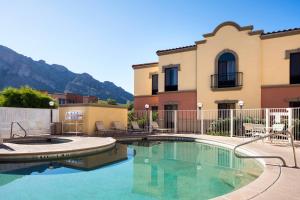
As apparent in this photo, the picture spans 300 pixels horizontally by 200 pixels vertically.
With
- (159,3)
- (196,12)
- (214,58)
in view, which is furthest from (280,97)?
(159,3)

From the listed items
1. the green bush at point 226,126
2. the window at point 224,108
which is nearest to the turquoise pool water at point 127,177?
the green bush at point 226,126

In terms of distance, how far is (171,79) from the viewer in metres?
24.5

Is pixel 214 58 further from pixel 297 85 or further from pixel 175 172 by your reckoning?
pixel 175 172

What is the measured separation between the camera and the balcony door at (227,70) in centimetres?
2108

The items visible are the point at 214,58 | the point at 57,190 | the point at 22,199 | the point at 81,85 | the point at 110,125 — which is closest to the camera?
the point at 22,199


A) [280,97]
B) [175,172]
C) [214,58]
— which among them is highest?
[214,58]

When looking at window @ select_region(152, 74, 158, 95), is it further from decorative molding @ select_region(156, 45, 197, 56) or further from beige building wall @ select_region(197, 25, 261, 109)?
beige building wall @ select_region(197, 25, 261, 109)

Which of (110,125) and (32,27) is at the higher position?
(32,27)

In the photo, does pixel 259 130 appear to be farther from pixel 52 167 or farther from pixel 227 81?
pixel 52 167

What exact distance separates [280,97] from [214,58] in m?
5.81

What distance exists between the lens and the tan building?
61.9 feet

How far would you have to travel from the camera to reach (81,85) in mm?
119562

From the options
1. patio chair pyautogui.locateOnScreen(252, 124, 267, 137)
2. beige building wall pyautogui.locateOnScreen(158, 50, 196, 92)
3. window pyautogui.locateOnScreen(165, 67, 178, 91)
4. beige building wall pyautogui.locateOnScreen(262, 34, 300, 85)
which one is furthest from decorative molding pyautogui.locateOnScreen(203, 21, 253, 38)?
patio chair pyautogui.locateOnScreen(252, 124, 267, 137)

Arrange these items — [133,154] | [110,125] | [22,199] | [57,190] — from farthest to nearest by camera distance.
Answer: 1. [110,125]
2. [133,154]
3. [57,190]
4. [22,199]
